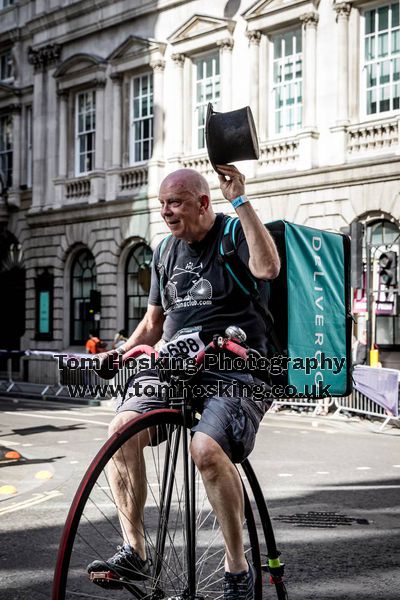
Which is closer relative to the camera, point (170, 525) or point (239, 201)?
point (239, 201)

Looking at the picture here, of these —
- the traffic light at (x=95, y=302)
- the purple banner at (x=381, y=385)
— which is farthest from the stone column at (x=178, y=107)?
the purple banner at (x=381, y=385)

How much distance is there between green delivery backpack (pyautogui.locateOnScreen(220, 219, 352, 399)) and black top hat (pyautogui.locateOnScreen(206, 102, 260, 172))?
50 cm


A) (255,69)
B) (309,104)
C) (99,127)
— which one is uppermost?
(255,69)

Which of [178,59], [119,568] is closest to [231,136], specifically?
[119,568]

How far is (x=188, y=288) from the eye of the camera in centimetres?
406

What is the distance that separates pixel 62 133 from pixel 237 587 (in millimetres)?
28727

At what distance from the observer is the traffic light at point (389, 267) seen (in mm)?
20266

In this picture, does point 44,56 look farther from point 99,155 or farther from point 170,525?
point 170,525

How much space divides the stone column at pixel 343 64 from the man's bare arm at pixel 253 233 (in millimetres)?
19421

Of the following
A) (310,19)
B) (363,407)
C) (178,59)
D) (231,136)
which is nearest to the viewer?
(231,136)

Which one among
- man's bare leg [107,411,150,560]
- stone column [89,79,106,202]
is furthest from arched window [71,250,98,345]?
man's bare leg [107,411,150,560]

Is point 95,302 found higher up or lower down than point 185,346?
higher up

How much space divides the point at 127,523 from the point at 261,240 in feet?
4.25

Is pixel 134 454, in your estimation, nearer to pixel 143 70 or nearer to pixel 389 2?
pixel 389 2
